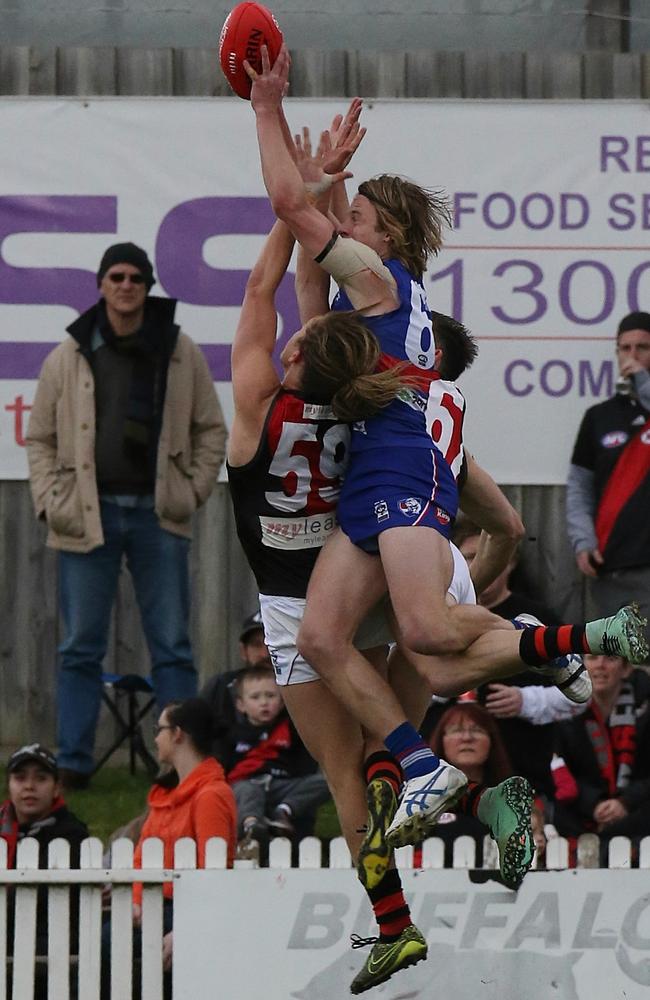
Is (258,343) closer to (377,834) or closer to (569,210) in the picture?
(377,834)

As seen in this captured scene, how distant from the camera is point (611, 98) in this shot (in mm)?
11156

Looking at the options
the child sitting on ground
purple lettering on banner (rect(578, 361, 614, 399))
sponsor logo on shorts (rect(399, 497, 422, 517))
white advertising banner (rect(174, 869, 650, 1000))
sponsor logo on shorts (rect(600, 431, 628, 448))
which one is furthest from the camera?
purple lettering on banner (rect(578, 361, 614, 399))

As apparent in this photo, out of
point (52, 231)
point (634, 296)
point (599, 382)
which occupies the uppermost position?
point (52, 231)

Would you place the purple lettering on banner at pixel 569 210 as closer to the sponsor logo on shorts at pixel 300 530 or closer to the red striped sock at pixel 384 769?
the sponsor logo on shorts at pixel 300 530

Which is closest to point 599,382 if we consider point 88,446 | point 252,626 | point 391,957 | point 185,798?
point 252,626

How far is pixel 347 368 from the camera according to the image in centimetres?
627

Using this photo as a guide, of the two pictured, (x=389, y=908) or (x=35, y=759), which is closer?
(x=389, y=908)

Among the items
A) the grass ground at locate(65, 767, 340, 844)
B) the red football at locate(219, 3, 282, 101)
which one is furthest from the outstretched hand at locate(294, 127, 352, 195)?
the grass ground at locate(65, 767, 340, 844)

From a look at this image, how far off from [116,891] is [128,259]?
11.0 feet

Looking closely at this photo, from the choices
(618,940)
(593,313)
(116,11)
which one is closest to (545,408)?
(593,313)

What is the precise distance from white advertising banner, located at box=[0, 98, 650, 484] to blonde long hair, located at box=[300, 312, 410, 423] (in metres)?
4.71

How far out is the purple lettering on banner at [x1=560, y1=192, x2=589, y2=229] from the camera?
1109 centimetres

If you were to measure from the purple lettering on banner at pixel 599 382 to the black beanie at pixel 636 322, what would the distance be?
2.20 ft

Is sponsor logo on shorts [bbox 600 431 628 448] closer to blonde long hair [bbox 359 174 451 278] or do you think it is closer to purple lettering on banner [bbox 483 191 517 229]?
purple lettering on banner [bbox 483 191 517 229]
